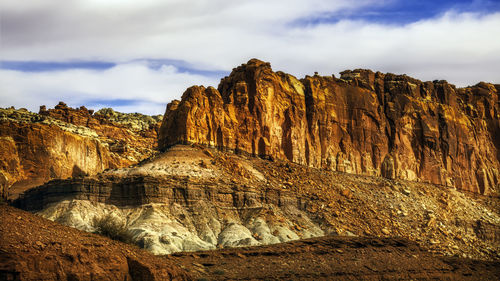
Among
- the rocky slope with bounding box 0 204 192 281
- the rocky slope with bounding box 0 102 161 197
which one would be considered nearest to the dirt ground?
the rocky slope with bounding box 0 204 192 281

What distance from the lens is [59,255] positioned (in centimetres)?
2828

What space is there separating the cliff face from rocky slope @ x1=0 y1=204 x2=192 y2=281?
47.4m

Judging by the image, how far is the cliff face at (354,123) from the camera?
84.7m

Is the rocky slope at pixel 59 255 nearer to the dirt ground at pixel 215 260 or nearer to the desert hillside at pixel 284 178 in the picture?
the dirt ground at pixel 215 260

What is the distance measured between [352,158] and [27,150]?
1725 inches

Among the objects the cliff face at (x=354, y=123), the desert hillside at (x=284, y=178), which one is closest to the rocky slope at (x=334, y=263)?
the desert hillside at (x=284, y=178)

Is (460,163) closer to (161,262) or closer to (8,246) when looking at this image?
(161,262)

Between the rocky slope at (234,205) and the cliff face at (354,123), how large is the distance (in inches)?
165

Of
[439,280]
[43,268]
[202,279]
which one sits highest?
[43,268]

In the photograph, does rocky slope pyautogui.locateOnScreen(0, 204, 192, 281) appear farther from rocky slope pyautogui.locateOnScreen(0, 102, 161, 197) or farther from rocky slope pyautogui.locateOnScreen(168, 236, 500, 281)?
rocky slope pyautogui.locateOnScreen(0, 102, 161, 197)

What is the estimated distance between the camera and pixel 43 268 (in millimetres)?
Answer: 27172

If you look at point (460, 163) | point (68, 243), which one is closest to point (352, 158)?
point (460, 163)

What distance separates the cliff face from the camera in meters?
84.7

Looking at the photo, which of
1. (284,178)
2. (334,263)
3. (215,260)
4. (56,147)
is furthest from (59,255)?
(56,147)
